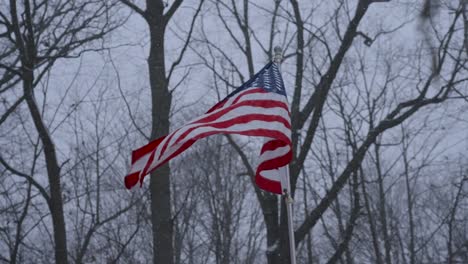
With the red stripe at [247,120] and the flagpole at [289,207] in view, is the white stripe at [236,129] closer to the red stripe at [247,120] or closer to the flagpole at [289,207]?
the red stripe at [247,120]

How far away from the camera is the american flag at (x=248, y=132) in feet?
20.0

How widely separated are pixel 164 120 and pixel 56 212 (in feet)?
7.38

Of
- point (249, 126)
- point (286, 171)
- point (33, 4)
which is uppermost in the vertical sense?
point (33, 4)

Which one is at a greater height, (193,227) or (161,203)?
(193,227)

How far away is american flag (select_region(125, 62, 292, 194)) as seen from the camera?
6.09 meters

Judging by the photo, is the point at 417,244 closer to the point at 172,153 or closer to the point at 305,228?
the point at 305,228

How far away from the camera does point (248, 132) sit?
6.19 meters

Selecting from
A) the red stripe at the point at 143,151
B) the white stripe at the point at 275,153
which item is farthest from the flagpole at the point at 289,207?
the red stripe at the point at 143,151

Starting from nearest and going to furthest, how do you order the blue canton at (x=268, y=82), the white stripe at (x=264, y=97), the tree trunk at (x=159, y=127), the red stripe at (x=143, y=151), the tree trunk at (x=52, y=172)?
the red stripe at (x=143, y=151) < the white stripe at (x=264, y=97) < the blue canton at (x=268, y=82) < the tree trunk at (x=159, y=127) < the tree trunk at (x=52, y=172)

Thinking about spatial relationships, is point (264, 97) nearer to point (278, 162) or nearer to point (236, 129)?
point (236, 129)

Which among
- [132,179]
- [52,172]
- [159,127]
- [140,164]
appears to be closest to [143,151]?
[140,164]

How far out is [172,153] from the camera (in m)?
6.13

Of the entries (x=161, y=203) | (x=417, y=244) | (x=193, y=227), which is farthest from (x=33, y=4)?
(x=417, y=244)

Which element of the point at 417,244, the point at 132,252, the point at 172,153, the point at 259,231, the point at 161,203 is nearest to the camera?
the point at 172,153
